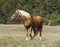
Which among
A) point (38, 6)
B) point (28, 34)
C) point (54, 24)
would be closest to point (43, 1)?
point (38, 6)

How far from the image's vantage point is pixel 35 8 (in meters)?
29.8

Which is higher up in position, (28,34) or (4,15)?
(28,34)

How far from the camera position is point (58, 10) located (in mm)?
29781

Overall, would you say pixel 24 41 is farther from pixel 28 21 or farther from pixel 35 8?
pixel 35 8

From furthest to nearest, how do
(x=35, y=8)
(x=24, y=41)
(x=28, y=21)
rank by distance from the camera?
1. (x=35, y=8)
2. (x=28, y=21)
3. (x=24, y=41)

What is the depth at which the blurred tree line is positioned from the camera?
2919 centimetres

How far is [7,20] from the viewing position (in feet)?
94.5

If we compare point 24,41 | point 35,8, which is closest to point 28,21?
point 24,41

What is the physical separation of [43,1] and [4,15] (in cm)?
381

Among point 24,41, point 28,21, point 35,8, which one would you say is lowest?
point 35,8

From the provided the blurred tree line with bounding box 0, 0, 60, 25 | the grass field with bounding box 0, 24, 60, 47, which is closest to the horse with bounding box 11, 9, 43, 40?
the grass field with bounding box 0, 24, 60, 47

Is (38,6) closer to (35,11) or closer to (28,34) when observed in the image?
(35,11)

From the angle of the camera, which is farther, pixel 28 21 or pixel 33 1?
pixel 33 1

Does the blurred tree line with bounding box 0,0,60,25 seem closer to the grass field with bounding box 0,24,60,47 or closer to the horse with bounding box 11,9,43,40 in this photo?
the grass field with bounding box 0,24,60,47
